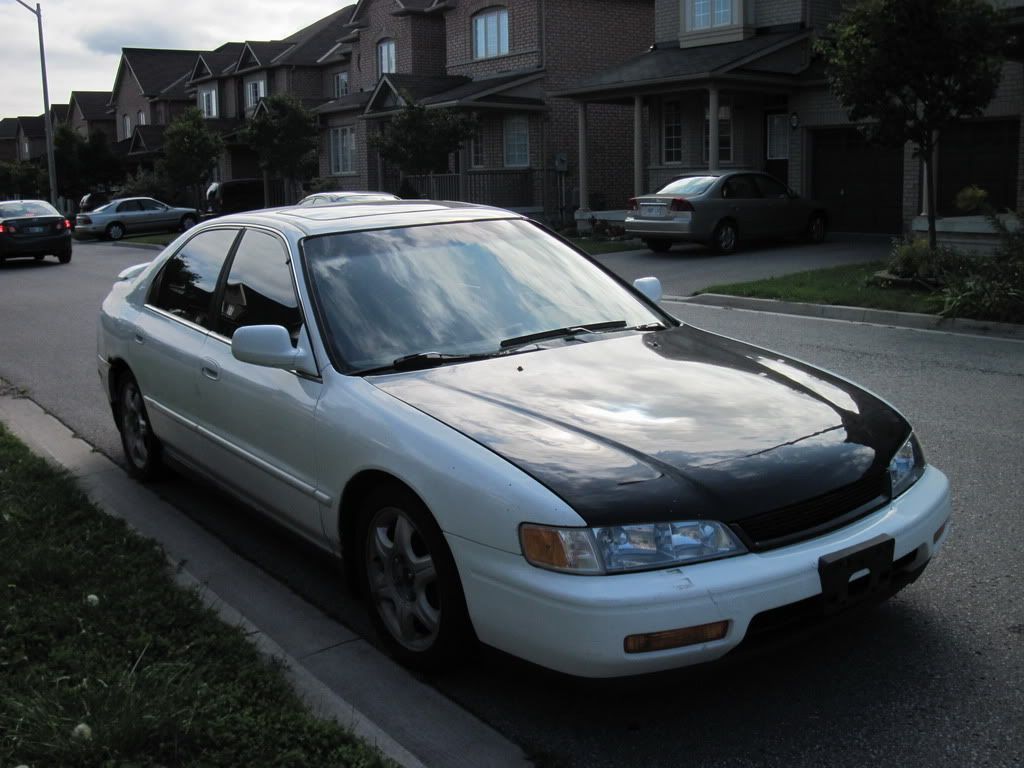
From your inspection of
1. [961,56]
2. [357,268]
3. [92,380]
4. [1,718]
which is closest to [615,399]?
[357,268]

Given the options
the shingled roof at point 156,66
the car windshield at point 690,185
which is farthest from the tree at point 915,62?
the shingled roof at point 156,66

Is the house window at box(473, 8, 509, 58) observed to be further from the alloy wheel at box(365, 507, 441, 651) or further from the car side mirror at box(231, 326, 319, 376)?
the alloy wheel at box(365, 507, 441, 651)

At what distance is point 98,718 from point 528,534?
1.40 m

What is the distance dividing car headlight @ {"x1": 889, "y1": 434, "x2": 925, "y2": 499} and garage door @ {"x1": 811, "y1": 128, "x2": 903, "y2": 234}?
66.0 ft

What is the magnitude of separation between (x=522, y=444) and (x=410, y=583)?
2.37ft

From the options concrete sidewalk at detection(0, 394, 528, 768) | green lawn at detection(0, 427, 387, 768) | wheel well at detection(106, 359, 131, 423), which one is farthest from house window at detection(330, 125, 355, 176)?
green lawn at detection(0, 427, 387, 768)

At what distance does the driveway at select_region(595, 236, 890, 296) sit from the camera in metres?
17.1

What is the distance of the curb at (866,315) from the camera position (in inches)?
448

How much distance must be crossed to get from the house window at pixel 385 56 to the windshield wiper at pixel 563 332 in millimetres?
36830

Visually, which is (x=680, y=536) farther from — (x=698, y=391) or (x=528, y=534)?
(x=698, y=391)

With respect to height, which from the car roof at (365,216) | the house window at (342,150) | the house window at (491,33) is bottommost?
the car roof at (365,216)

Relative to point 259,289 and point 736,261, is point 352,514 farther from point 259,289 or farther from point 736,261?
point 736,261

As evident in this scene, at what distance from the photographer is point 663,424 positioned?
3717mm

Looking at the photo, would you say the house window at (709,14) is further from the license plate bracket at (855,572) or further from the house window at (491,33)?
the license plate bracket at (855,572)
